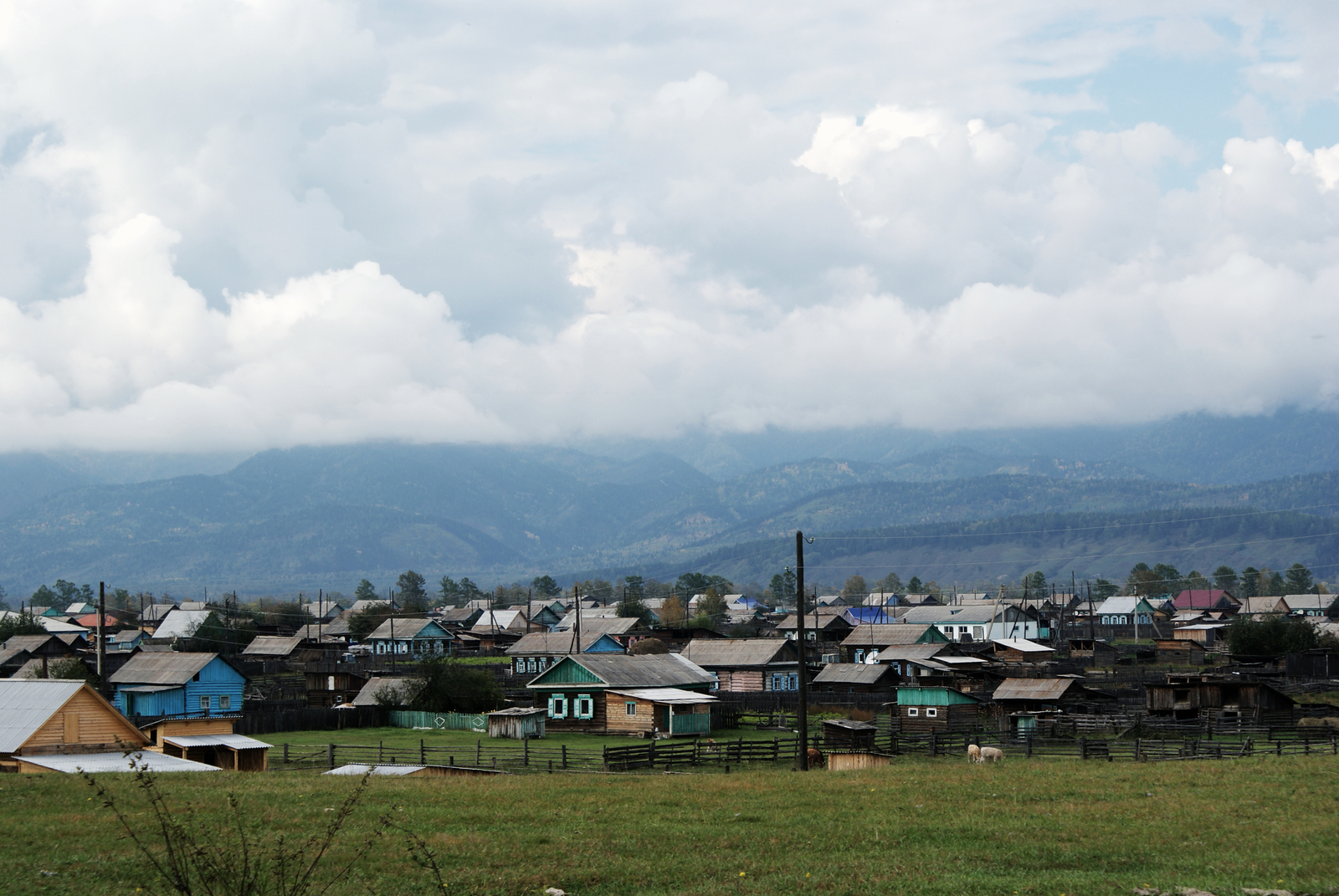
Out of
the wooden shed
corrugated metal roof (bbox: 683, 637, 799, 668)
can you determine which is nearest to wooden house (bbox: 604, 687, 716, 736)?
the wooden shed

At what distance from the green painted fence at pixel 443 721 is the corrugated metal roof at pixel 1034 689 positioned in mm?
28471

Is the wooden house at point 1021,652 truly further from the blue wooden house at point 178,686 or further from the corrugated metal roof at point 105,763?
the corrugated metal roof at point 105,763

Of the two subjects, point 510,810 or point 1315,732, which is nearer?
point 510,810

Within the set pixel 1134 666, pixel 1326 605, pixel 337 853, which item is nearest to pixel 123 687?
pixel 337 853

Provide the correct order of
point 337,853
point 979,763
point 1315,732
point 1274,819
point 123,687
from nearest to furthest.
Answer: point 337,853, point 1274,819, point 979,763, point 1315,732, point 123,687

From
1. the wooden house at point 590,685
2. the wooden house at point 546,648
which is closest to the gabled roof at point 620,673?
the wooden house at point 590,685

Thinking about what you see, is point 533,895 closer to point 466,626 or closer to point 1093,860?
point 1093,860

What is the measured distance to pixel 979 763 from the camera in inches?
1639

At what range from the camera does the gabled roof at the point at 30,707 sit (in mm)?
36250

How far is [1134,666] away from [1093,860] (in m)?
93.0

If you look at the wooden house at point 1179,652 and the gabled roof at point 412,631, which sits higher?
the gabled roof at point 412,631

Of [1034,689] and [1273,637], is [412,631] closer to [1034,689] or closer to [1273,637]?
[1273,637]

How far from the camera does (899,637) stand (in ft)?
380

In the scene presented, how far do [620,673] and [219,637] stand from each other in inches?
3136
